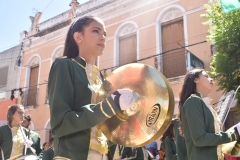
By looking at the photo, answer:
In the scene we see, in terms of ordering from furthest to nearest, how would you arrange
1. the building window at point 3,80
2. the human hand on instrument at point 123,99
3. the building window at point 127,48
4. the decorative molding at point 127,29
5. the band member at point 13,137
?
the building window at point 3,80 → the decorative molding at point 127,29 → the building window at point 127,48 → the band member at point 13,137 → the human hand on instrument at point 123,99

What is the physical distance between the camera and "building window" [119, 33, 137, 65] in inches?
479

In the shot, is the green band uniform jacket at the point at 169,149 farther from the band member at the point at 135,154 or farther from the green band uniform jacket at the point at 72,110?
the green band uniform jacket at the point at 72,110

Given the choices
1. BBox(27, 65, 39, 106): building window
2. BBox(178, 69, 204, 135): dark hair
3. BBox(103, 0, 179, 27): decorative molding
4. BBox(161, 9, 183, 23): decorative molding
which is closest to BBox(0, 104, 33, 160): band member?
BBox(178, 69, 204, 135): dark hair

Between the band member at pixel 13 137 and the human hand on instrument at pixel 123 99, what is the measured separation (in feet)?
10.2

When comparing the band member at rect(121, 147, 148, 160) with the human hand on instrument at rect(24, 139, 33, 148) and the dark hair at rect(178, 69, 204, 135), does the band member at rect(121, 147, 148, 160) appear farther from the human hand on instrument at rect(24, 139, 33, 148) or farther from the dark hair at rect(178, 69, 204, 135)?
the dark hair at rect(178, 69, 204, 135)

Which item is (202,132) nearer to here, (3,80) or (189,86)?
(189,86)

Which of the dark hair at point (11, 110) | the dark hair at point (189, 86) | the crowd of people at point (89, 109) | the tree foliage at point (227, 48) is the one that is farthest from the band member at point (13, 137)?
the tree foliage at point (227, 48)

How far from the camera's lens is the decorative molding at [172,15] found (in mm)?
11094

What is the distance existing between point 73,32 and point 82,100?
0.51m

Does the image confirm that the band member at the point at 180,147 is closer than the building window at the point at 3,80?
Yes

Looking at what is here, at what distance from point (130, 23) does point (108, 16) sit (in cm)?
134

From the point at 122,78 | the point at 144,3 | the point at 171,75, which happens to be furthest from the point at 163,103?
the point at 144,3

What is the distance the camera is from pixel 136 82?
1638 millimetres

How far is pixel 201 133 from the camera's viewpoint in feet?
8.09
